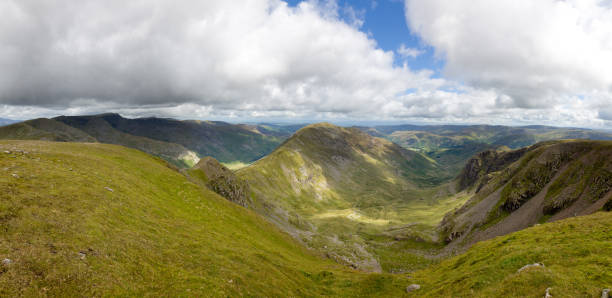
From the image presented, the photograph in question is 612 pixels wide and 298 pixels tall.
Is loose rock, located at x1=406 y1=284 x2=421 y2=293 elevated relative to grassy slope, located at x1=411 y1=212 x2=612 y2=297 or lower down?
lower down

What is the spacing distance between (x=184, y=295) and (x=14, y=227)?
47.6 ft

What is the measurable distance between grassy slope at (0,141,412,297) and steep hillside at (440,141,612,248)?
383 ft

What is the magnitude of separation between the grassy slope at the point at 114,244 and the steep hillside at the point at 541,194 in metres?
117

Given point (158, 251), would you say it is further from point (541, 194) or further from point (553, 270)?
point (541, 194)

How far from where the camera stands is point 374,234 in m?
194

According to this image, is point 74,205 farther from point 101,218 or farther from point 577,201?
point 577,201

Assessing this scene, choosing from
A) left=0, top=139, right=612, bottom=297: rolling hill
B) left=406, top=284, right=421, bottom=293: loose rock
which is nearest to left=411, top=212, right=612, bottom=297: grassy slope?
left=0, top=139, right=612, bottom=297: rolling hill

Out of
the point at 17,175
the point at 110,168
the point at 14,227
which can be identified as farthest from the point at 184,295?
the point at 110,168

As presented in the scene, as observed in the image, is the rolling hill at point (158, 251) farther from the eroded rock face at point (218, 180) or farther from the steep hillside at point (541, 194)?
the steep hillside at point (541, 194)

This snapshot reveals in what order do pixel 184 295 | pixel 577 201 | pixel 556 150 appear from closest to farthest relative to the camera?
pixel 184 295
pixel 577 201
pixel 556 150

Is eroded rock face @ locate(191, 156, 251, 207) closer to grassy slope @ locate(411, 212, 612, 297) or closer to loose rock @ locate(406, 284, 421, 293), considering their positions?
loose rock @ locate(406, 284, 421, 293)

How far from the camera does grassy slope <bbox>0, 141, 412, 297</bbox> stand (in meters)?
16.8

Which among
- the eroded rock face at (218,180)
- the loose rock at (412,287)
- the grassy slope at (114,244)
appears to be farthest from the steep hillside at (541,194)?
the eroded rock face at (218,180)

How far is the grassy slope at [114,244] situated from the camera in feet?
55.2
